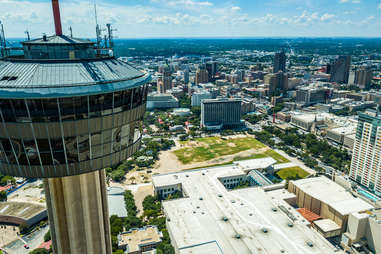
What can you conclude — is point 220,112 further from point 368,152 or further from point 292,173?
point 368,152

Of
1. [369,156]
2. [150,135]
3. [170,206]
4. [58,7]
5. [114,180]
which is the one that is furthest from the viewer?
[150,135]

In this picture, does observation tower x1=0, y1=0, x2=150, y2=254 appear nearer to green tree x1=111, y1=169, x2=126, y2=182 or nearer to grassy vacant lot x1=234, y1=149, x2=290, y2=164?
green tree x1=111, y1=169, x2=126, y2=182

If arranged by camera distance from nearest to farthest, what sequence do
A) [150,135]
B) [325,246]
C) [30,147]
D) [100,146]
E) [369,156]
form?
[30,147], [100,146], [325,246], [369,156], [150,135]

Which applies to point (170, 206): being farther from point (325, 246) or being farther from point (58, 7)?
point (58, 7)

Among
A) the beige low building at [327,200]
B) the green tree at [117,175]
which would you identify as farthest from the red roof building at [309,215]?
the green tree at [117,175]

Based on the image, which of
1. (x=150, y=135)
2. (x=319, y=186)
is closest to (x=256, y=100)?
(x=150, y=135)

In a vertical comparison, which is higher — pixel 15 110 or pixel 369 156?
pixel 15 110

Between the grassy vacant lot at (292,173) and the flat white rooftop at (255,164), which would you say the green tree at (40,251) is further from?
the grassy vacant lot at (292,173)
